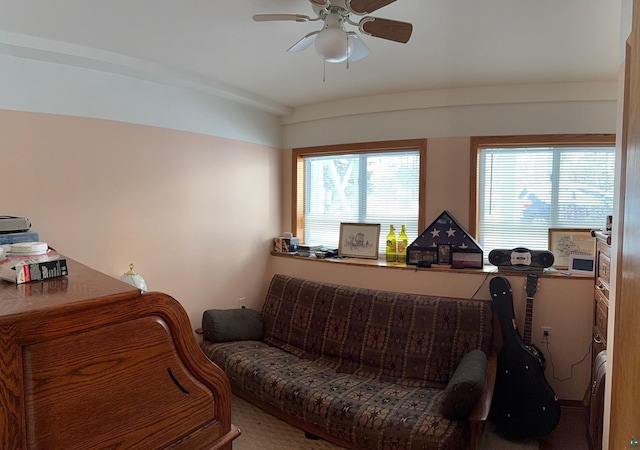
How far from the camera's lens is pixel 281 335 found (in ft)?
10.7

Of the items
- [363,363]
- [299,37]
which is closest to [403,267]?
[363,363]

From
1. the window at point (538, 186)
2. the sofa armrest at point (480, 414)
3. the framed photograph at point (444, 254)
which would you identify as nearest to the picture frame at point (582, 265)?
the window at point (538, 186)

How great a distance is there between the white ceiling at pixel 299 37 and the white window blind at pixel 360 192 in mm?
767

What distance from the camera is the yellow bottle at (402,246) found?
328cm

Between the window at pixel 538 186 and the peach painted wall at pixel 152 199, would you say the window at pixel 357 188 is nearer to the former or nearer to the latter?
the peach painted wall at pixel 152 199

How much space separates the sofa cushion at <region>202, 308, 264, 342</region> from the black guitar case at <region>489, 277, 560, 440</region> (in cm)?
201

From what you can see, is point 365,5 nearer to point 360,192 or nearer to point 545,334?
point 360,192

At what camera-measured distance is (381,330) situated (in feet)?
9.25

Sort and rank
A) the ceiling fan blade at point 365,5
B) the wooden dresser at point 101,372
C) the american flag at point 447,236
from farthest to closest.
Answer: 1. the american flag at point 447,236
2. the ceiling fan blade at point 365,5
3. the wooden dresser at point 101,372

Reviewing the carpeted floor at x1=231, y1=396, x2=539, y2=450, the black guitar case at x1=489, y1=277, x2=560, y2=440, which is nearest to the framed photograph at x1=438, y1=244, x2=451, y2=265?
the black guitar case at x1=489, y1=277, x2=560, y2=440

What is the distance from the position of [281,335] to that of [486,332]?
171cm

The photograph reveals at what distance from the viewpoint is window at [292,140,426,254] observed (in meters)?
3.38

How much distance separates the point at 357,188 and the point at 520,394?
221 centimetres

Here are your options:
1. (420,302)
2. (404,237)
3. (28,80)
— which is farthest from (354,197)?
(28,80)
